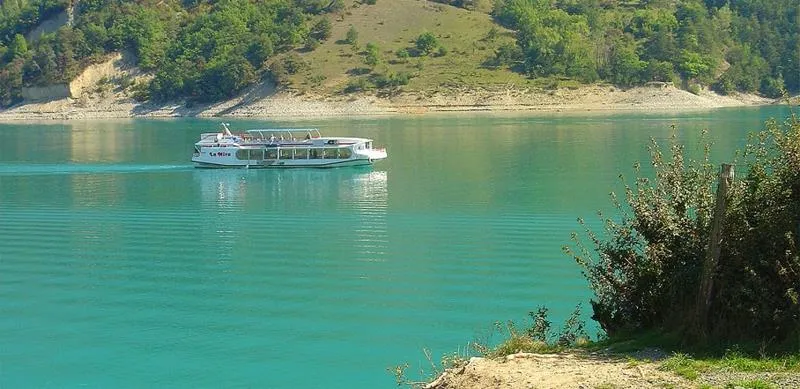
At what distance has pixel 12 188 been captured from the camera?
5578cm

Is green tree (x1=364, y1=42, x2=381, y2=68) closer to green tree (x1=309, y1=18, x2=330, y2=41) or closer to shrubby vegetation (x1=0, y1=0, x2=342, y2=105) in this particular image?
green tree (x1=309, y1=18, x2=330, y2=41)

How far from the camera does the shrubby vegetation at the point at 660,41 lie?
150500mm

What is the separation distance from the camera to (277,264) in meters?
31.4

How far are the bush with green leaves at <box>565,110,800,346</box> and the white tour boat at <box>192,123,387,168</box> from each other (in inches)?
1903

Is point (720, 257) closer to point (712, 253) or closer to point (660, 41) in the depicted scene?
point (712, 253)

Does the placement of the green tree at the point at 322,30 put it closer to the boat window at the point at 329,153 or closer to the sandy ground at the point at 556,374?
the boat window at the point at 329,153

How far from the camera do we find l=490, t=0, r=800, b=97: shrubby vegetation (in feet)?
494

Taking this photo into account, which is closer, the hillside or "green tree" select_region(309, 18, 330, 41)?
the hillside

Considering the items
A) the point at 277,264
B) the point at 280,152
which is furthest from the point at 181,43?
the point at 277,264

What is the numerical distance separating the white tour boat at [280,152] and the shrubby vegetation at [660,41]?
Result: 87339 millimetres

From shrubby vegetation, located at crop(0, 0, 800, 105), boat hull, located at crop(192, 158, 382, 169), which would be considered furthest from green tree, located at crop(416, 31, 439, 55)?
boat hull, located at crop(192, 158, 382, 169)

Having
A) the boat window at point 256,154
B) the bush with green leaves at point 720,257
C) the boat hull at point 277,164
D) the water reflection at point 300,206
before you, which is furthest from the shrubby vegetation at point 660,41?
the bush with green leaves at point 720,257

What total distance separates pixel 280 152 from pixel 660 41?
106m

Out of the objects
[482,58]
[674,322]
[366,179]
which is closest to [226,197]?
[366,179]
